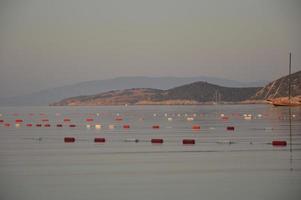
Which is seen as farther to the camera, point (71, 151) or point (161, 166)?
point (71, 151)

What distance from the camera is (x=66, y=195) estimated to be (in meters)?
21.0

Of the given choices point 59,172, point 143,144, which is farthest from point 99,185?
point 143,144

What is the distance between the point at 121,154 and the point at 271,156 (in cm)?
715

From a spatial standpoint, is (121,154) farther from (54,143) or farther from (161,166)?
(54,143)

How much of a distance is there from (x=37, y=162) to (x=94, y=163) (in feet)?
8.77

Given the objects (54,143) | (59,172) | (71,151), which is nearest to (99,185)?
(59,172)

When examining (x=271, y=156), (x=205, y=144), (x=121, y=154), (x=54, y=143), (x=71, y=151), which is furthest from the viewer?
(x=54, y=143)

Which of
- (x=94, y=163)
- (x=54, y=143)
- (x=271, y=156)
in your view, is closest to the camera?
(x=94, y=163)

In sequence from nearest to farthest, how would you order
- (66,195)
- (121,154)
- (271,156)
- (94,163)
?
(66,195) < (94,163) < (271,156) < (121,154)

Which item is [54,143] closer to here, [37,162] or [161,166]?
[37,162]

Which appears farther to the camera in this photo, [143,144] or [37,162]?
[143,144]

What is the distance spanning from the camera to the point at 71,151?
36281 mm

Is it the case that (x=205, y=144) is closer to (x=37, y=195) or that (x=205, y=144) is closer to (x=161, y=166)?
(x=161, y=166)

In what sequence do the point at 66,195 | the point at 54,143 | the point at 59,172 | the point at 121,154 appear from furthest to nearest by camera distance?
1. the point at 54,143
2. the point at 121,154
3. the point at 59,172
4. the point at 66,195
